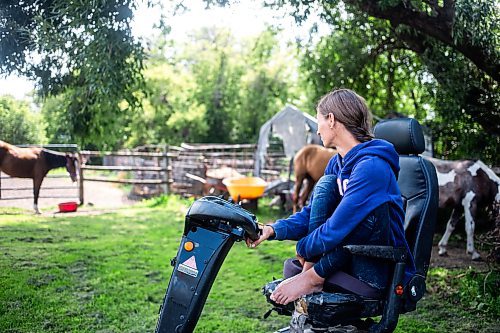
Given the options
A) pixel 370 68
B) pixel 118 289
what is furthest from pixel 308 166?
pixel 118 289

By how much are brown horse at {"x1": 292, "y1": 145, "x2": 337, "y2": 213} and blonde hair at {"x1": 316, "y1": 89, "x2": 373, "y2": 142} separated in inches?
237

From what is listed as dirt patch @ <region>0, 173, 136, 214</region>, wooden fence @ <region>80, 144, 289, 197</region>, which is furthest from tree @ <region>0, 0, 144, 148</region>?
wooden fence @ <region>80, 144, 289, 197</region>

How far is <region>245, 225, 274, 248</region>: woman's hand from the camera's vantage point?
1.91 metres

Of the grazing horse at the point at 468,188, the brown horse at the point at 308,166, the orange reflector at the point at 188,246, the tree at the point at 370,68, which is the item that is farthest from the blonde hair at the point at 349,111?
the brown horse at the point at 308,166

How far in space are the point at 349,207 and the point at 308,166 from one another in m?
6.35

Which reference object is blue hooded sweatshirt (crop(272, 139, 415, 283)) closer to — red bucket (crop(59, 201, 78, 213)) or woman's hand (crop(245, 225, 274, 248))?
woman's hand (crop(245, 225, 274, 248))

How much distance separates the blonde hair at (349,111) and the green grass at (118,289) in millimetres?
1876

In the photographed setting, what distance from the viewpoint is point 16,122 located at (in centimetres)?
354

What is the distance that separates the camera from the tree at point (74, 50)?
3.54 m

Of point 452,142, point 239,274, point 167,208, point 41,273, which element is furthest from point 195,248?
point 167,208

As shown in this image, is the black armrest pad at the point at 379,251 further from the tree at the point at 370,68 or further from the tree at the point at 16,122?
the tree at the point at 370,68

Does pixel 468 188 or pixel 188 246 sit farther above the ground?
pixel 188 246

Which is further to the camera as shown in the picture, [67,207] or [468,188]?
[67,207]

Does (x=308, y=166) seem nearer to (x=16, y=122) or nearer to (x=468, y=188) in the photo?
(x=468, y=188)
